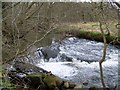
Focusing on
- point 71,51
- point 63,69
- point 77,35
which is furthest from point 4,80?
point 77,35

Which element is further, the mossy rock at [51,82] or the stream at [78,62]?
the stream at [78,62]

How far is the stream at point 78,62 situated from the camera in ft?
26.6

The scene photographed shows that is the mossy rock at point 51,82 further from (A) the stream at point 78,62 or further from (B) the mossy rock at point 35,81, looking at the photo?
(A) the stream at point 78,62

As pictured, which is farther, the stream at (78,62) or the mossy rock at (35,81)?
the stream at (78,62)

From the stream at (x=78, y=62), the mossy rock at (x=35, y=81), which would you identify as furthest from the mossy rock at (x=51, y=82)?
the stream at (x=78, y=62)

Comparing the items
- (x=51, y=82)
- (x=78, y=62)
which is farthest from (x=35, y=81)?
(x=78, y=62)

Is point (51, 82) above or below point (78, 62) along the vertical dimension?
above

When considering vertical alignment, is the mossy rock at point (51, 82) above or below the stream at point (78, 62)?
above

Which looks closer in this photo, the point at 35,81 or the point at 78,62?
the point at 35,81

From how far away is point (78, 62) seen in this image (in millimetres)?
10414

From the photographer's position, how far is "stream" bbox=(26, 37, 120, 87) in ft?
26.6

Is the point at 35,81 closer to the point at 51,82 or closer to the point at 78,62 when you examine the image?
the point at 51,82

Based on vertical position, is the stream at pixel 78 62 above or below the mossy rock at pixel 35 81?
below

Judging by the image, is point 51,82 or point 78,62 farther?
point 78,62
